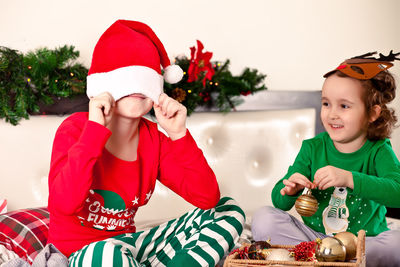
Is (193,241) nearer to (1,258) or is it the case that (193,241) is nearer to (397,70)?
(1,258)

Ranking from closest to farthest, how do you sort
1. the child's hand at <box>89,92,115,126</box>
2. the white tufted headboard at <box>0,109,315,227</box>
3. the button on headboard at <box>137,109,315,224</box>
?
1. the child's hand at <box>89,92,115,126</box>
2. the white tufted headboard at <box>0,109,315,227</box>
3. the button on headboard at <box>137,109,315,224</box>

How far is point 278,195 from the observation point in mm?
1308

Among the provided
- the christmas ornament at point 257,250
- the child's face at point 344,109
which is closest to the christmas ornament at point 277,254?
the christmas ornament at point 257,250

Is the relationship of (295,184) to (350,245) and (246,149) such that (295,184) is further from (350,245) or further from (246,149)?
(246,149)

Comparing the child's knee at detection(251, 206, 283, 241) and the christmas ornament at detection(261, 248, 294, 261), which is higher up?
the christmas ornament at detection(261, 248, 294, 261)

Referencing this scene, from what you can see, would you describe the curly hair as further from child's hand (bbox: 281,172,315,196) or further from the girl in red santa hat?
the girl in red santa hat

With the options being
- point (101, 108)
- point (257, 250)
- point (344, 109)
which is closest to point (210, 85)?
point (344, 109)

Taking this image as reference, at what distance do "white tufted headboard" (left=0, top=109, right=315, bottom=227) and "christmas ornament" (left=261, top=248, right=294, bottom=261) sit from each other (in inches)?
27.9

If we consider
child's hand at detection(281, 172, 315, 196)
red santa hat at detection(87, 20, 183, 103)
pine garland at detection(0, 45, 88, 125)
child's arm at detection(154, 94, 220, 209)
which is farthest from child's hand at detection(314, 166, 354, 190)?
pine garland at detection(0, 45, 88, 125)

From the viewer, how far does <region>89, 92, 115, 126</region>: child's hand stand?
90 centimetres

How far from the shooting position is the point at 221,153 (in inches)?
69.2

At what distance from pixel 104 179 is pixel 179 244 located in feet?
0.78

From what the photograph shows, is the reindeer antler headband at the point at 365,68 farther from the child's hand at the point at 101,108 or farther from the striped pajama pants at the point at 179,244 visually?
the child's hand at the point at 101,108

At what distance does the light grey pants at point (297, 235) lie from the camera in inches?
44.9
